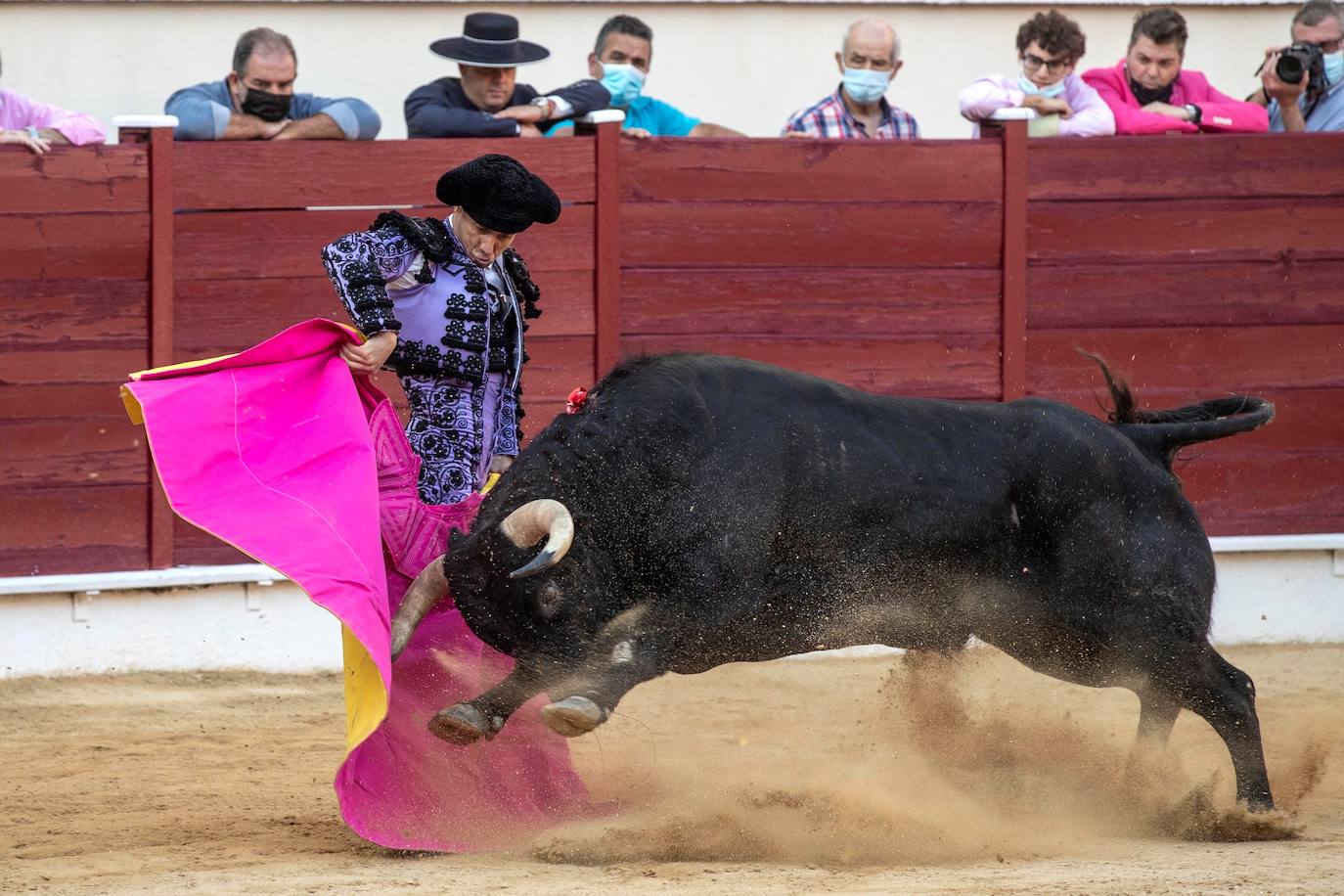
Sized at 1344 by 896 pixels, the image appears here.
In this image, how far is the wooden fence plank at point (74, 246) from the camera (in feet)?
17.9

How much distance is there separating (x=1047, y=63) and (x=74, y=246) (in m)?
3.18

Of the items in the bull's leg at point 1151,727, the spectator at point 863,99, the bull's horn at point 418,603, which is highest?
the spectator at point 863,99

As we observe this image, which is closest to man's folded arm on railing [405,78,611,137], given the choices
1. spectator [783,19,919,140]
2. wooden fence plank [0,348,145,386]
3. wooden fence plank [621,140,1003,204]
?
wooden fence plank [621,140,1003,204]

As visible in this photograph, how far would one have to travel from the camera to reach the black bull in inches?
140

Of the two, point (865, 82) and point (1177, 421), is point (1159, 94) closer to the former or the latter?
point (865, 82)

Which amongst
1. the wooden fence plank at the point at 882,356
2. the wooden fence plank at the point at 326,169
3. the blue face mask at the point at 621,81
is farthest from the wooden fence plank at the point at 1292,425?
the wooden fence plank at the point at 326,169

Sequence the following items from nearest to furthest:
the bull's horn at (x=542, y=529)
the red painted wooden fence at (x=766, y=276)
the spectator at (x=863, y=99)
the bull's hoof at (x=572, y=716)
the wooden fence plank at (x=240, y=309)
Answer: the bull's hoof at (x=572, y=716) → the bull's horn at (x=542, y=529) → the red painted wooden fence at (x=766, y=276) → the wooden fence plank at (x=240, y=309) → the spectator at (x=863, y=99)

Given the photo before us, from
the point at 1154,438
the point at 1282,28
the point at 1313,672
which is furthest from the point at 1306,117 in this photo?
the point at 1154,438

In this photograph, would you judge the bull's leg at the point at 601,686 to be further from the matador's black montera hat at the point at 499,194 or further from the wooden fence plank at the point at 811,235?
the wooden fence plank at the point at 811,235

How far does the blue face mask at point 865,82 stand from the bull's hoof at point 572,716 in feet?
11.0

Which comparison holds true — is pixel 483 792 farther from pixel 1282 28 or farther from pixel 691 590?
pixel 1282 28

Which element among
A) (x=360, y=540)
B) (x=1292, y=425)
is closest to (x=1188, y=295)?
(x=1292, y=425)

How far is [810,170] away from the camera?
6.02 metres

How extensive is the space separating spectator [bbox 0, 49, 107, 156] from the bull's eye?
2745 mm
